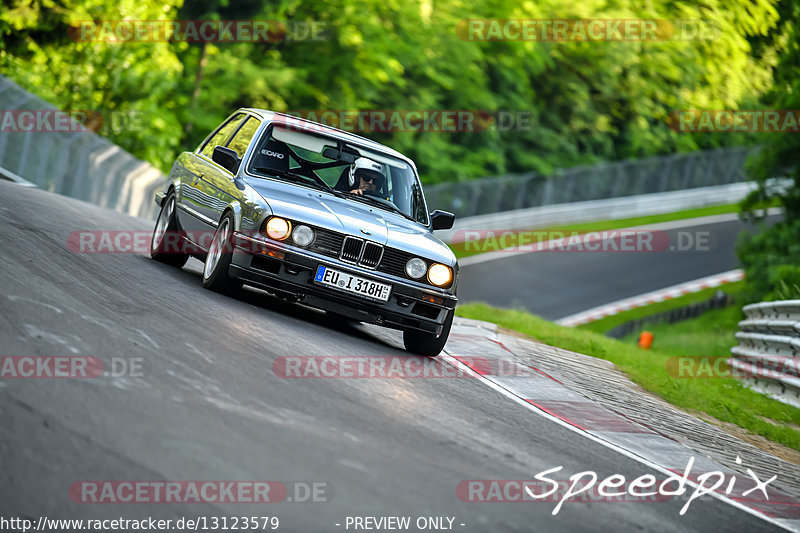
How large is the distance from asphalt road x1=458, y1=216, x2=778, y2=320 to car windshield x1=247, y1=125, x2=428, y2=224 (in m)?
14.8

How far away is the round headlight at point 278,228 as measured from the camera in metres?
9.03

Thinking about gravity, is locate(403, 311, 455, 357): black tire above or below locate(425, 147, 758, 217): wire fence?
below

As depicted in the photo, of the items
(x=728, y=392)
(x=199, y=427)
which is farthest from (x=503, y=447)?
(x=728, y=392)

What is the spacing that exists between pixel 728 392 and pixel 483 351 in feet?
12.2

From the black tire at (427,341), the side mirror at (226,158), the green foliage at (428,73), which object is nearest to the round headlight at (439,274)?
the black tire at (427,341)

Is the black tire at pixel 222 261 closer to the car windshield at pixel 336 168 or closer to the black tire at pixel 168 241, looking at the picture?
the car windshield at pixel 336 168

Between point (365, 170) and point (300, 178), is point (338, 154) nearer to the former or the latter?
point (365, 170)

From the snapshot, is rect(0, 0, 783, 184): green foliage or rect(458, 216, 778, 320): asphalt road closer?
rect(0, 0, 783, 184): green foliage

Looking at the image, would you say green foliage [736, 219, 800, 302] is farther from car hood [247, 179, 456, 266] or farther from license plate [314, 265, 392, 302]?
license plate [314, 265, 392, 302]

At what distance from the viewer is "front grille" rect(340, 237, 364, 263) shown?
30.0 ft

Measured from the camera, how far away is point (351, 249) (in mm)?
9172

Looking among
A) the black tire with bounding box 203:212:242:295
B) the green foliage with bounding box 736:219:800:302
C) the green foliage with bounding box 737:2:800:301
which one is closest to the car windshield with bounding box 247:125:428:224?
the black tire with bounding box 203:212:242:295

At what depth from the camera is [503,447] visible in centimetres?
657

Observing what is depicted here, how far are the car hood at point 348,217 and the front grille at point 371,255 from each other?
5 centimetres
